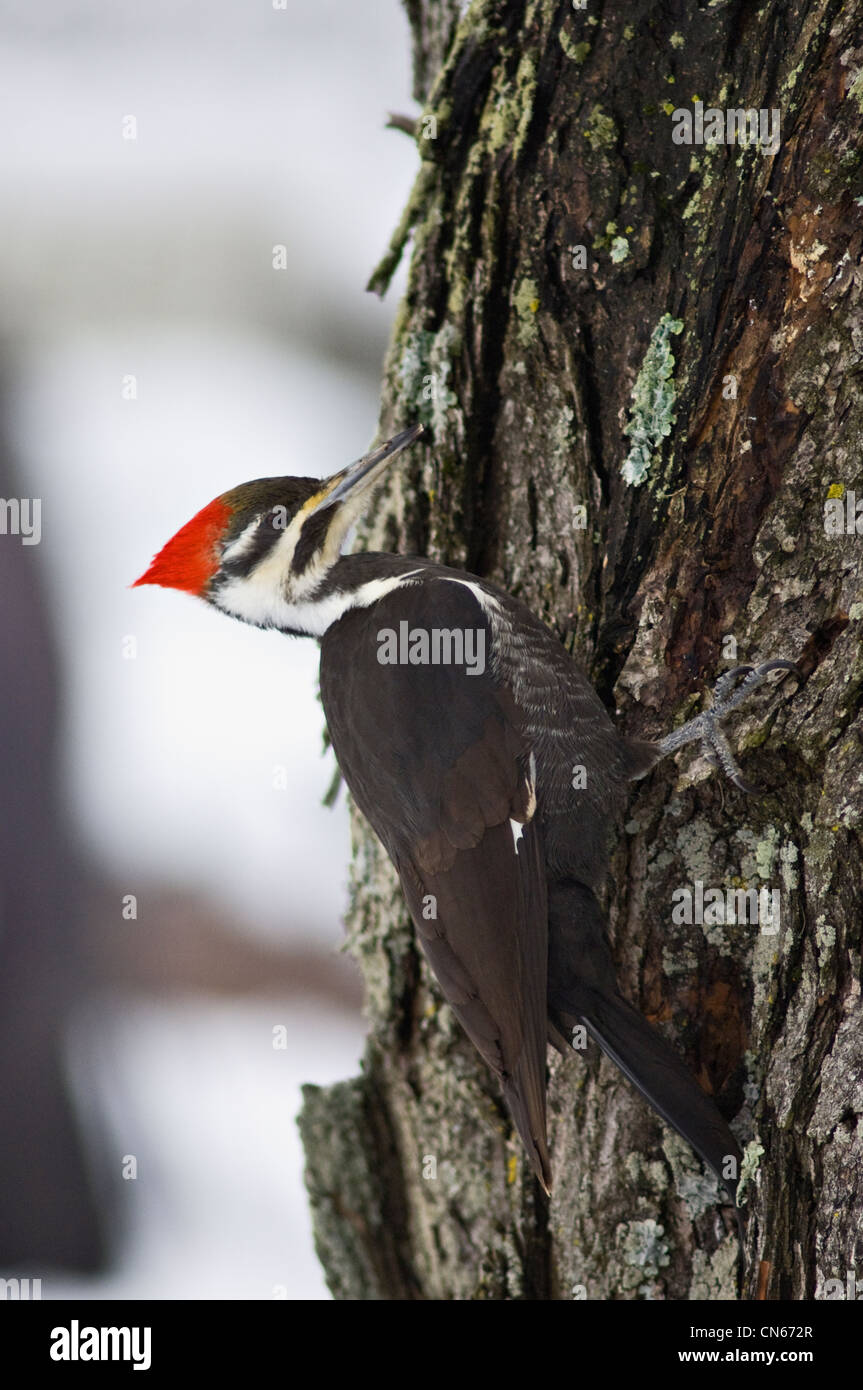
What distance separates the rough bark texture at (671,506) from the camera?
195cm

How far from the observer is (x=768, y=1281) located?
1939 millimetres

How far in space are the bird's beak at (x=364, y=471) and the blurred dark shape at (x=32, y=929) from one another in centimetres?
188

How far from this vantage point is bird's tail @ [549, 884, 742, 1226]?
2.00m

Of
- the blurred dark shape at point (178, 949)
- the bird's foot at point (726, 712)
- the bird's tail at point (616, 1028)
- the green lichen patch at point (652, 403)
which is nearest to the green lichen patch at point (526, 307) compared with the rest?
the green lichen patch at point (652, 403)

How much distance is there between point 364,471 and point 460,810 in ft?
2.53

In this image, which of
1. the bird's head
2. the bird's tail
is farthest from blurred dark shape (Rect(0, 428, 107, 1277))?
the bird's tail

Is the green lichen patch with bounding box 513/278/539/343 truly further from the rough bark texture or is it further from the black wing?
the black wing

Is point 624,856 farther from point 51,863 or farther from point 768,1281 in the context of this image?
point 51,863

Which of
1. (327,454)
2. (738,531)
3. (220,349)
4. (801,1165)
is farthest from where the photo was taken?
(220,349)

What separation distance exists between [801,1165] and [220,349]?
363 centimetres

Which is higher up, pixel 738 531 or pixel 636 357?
pixel 636 357

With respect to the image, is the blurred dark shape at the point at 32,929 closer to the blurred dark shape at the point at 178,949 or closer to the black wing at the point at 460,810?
the blurred dark shape at the point at 178,949

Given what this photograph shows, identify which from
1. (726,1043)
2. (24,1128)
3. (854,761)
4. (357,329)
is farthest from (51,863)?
(854,761)

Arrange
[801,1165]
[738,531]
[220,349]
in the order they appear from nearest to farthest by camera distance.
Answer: [801,1165], [738,531], [220,349]
